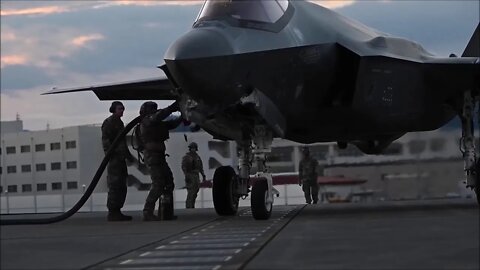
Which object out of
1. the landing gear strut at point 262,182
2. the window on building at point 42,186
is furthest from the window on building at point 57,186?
the landing gear strut at point 262,182

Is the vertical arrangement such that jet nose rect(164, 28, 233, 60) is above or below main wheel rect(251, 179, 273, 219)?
above

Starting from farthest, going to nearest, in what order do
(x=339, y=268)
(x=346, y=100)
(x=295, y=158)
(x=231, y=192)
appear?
(x=231, y=192)
(x=346, y=100)
(x=295, y=158)
(x=339, y=268)

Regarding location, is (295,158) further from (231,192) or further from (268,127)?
(231,192)

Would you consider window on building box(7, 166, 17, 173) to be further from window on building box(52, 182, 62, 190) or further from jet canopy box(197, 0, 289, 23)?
jet canopy box(197, 0, 289, 23)

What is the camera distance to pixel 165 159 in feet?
45.2

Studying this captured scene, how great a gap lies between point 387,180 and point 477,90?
8.44m

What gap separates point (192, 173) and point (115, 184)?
6.88m

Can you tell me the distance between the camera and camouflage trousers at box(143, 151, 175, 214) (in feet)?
43.8

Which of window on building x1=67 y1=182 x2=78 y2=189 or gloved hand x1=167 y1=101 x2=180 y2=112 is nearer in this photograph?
gloved hand x1=167 y1=101 x2=180 y2=112

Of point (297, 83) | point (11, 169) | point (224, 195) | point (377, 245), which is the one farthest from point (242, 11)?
point (11, 169)

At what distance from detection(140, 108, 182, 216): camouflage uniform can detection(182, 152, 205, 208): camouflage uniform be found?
669cm

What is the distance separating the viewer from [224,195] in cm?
1378

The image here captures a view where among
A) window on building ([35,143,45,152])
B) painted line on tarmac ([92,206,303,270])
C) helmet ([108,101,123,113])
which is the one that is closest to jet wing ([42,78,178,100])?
helmet ([108,101,123,113])

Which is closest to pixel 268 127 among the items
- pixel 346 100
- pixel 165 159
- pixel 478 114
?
pixel 346 100
